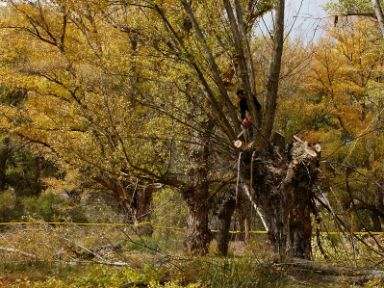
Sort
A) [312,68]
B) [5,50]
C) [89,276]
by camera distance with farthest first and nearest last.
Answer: [312,68] → [5,50] → [89,276]

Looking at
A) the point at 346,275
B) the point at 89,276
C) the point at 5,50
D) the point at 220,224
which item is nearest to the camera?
the point at 89,276

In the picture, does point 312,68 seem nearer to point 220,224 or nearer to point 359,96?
point 359,96

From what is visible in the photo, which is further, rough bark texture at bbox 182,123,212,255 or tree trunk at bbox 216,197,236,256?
tree trunk at bbox 216,197,236,256

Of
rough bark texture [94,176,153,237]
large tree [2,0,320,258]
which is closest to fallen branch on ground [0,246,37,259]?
large tree [2,0,320,258]

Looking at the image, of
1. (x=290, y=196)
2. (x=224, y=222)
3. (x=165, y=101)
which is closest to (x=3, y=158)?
(x=224, y=222)

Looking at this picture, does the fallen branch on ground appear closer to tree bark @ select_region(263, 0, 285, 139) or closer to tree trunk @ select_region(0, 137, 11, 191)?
tree bark @ select_region(263, 0, 285, 139)

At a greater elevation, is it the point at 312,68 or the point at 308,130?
the point at 312,68

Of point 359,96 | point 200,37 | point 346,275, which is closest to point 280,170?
point 346,275

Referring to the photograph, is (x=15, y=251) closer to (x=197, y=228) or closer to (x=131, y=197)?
(x=197, y=228)

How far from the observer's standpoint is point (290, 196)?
629 cm

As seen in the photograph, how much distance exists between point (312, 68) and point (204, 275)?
14951mm

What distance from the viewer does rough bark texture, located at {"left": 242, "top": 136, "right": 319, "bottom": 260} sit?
20.6ft

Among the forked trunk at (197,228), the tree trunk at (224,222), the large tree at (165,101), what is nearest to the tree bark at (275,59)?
the large tree at (165,101)

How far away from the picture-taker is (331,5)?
13.3 metres
